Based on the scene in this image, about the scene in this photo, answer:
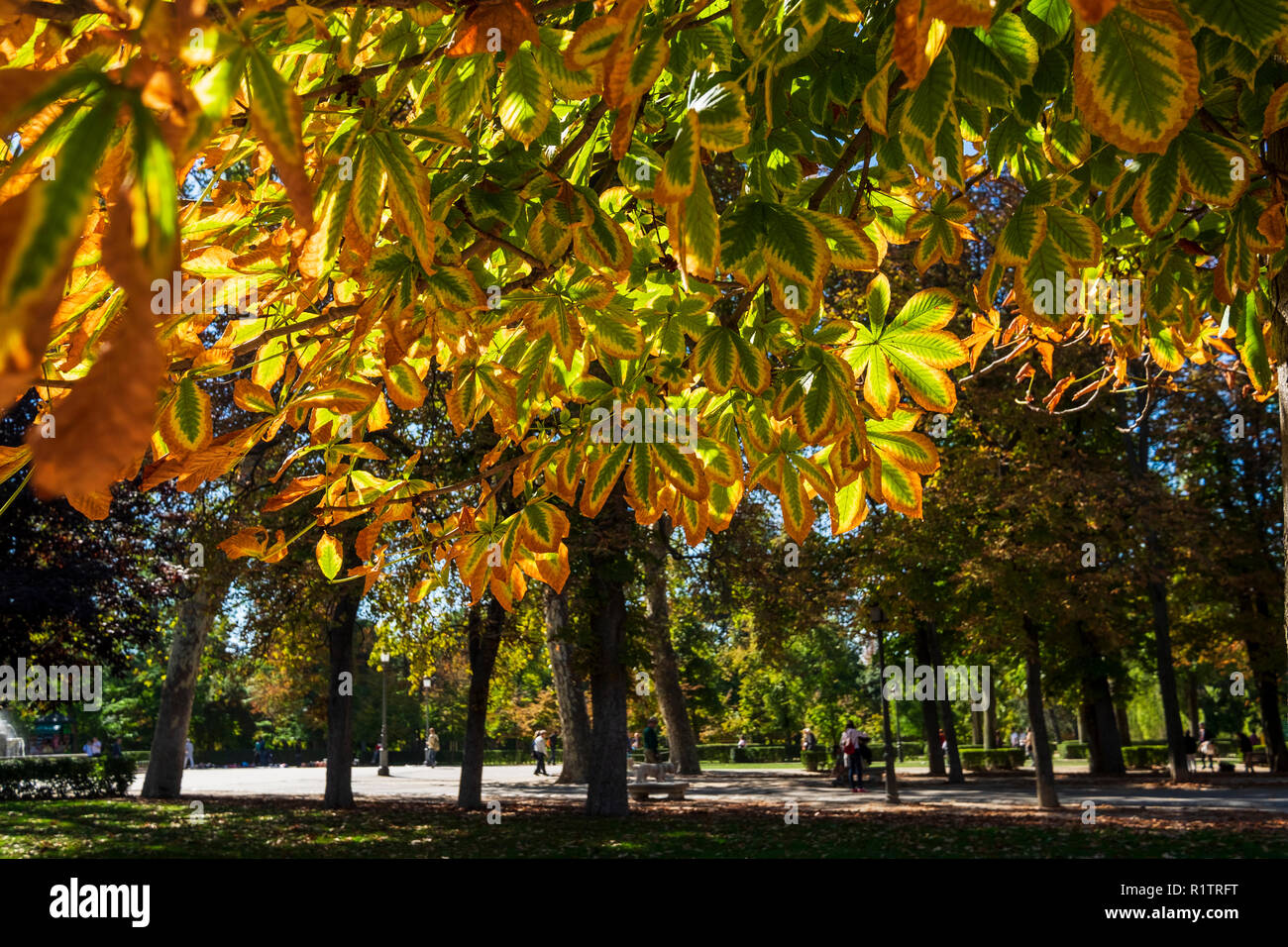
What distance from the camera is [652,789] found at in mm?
18938

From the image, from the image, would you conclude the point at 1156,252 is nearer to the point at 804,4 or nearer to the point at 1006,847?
the point at 804,4

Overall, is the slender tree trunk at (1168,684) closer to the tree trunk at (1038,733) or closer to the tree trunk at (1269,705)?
the tree trunk at (1269,705)

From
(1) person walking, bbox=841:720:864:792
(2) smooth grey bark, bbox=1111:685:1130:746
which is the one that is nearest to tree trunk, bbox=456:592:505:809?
(1) person walking, bbox=841:720:864:792

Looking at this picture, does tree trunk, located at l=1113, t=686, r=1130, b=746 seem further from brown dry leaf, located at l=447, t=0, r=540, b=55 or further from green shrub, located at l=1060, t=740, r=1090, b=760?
brown dry leaf, located at l=447, t=0, r=540, b=55

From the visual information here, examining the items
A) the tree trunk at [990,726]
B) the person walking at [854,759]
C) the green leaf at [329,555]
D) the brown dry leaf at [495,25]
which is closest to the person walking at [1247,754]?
the tree trunk at [990,726]

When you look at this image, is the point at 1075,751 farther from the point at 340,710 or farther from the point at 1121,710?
the point at 340,710

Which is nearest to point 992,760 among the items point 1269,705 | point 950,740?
point 950,740

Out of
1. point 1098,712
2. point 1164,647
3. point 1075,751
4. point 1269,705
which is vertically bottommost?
point 1075,751

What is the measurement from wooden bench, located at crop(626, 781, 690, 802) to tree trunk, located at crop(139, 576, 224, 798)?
8.76 metres

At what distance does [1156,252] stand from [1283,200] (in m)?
0.97

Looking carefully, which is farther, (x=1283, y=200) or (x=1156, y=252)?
(x=1156, y=252)

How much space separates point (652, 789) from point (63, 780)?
13203 millimetres

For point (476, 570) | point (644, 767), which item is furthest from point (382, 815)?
point (476, 570)
